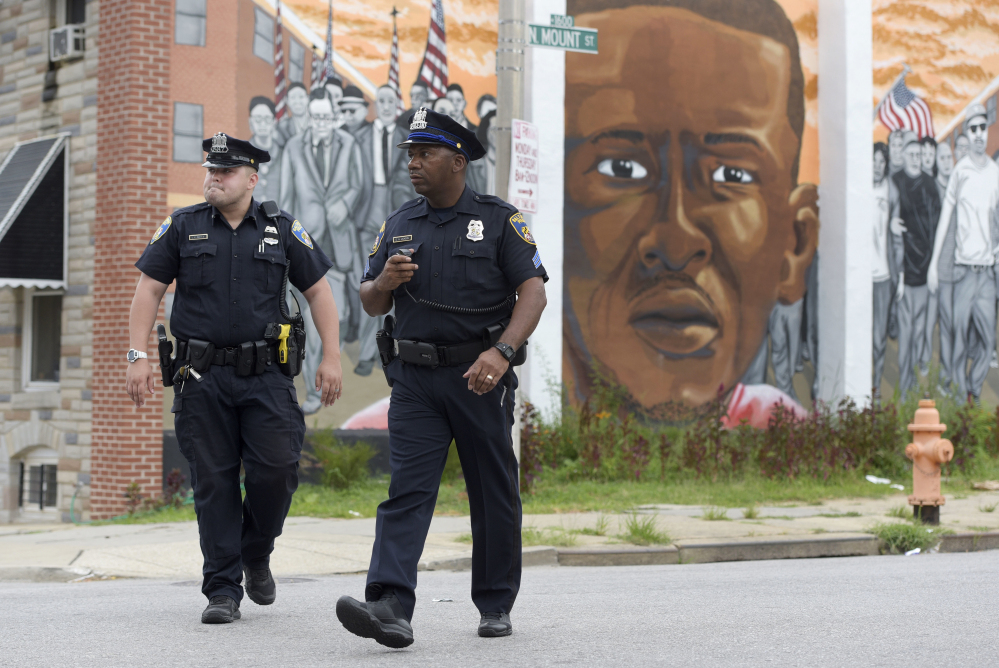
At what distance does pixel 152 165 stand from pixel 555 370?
16.3ft

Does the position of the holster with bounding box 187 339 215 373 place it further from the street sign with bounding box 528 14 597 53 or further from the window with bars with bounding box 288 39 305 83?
the window with bars with bounding box 288 39 305 83

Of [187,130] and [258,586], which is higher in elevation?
[187,130]

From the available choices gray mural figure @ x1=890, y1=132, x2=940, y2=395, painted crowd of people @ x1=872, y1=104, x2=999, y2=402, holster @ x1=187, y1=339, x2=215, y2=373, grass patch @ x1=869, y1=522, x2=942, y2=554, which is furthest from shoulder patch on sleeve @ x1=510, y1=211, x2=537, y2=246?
gray mural figure @ x1=890, y1=132, x2=940, y2=395

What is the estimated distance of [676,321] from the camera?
14.2 metres

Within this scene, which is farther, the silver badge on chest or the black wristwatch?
the silver badge on chest

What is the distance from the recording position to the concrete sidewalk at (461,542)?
769 cm

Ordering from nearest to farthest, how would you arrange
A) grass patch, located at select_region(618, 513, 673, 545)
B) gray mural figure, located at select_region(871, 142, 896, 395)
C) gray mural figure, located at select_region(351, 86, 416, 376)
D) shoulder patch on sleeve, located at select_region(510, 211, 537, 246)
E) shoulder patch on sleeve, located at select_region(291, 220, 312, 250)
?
1. shoulder patch on sleeve, located at select_region(510, 211, 537, 246)
2. shoulder patch on sleeve, located at select_region(291, 220, 312, 250)
3. grass patch, located at select_region(618, 513, 673, 545)
4. gray mural figure, located at select_region(351, 86, 416, 376)
5. gray mural figure, located at select_region(871, 142, 896, 395)

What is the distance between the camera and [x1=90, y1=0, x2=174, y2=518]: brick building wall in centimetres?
1147

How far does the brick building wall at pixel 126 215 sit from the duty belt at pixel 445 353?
7518mm

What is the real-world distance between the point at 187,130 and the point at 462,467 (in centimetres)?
810

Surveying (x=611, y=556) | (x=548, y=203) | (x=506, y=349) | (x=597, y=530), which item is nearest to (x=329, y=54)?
(x=548, y=203)

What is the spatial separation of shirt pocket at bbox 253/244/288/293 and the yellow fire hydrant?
6.08 metres

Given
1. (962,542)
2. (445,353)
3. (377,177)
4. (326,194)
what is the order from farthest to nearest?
(377,177), (326,194), (962,542), (445,353)

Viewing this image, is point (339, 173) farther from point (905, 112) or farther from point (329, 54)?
point (905, 112)
